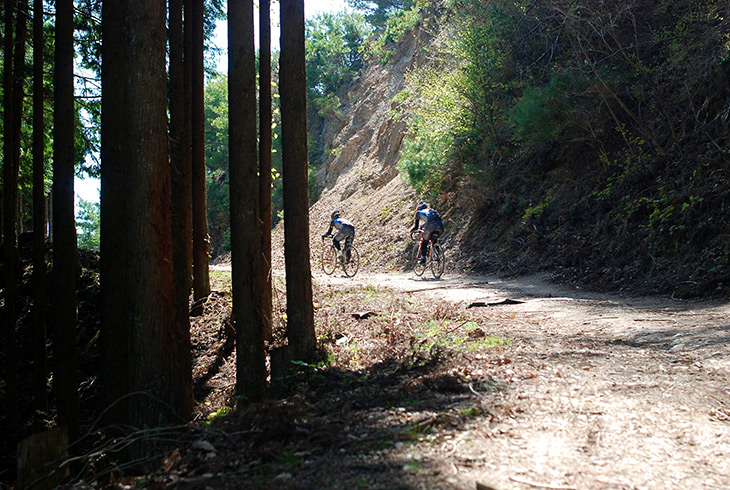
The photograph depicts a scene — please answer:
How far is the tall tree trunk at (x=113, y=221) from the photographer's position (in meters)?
6.36

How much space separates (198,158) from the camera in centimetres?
1067

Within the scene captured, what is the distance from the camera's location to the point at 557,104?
16.7m

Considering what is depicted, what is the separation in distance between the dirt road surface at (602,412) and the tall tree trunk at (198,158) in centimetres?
597

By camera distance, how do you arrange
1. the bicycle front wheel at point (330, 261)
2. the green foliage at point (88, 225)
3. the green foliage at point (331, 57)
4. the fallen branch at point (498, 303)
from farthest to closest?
the green foliage at point (88, 225), the green foliage at point (331, 57), the bicycle front wheel at point (330, 261), the fallen branch at point (498, 303)

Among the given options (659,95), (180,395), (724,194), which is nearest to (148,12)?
(180,395)

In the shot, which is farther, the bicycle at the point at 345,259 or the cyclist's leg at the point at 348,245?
the bicycle at the point at 345,259

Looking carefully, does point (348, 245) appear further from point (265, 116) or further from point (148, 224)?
point (148, 224)

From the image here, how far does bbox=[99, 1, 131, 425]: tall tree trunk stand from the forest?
0.9 inches

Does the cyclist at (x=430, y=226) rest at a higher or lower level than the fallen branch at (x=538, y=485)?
higher

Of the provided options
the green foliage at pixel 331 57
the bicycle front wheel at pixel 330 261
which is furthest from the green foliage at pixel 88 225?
the bicycle front wheel at pixel 330 261

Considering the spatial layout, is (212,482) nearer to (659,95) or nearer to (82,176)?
(82,176)

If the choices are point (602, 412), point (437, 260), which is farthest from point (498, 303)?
→ point (437, 260)

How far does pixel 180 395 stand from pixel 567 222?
13.1 meters

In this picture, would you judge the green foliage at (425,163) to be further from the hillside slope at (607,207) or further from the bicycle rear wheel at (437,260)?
the bicycle rear wheel at (437,260)
